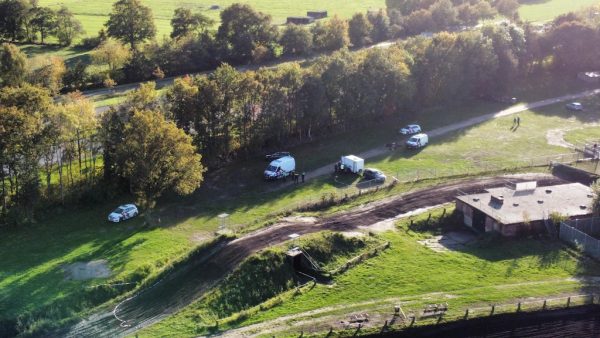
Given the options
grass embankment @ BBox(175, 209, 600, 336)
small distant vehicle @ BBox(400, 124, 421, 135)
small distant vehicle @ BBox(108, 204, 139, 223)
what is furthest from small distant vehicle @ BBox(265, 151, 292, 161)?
grass embankment @ BBox(175, 209, 600, 336)

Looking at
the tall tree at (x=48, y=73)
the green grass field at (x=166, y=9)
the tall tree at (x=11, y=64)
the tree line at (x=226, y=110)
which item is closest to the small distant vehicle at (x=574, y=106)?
the tree line at (x=226, y=110)

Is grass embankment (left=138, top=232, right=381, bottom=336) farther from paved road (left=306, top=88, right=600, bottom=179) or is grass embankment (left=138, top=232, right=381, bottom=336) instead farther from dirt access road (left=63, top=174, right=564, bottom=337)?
paved road (left=306, top=88, right=600, bottom=179)

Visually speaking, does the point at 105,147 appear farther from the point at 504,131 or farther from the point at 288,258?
the point at 504,131

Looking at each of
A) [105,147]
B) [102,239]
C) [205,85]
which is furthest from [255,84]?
[102,239]

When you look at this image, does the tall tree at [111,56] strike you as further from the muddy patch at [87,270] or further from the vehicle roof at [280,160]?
the muddy patch at [87,270]

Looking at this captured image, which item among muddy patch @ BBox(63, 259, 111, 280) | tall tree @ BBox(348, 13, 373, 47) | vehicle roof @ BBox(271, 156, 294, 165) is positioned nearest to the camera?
muddy patch @ BBox(63, 259, 111, 280)

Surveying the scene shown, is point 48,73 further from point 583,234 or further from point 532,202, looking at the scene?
point 583,234
